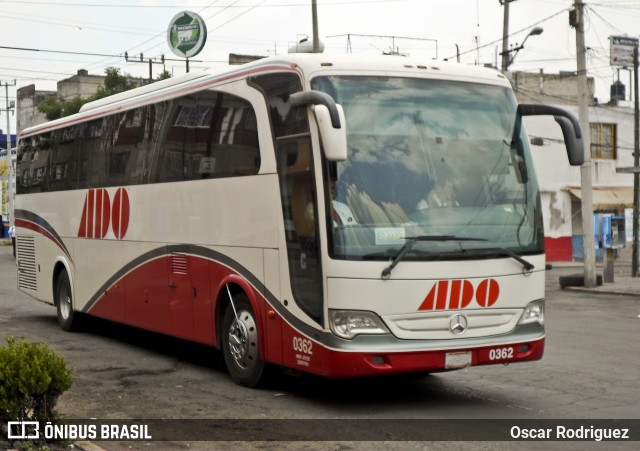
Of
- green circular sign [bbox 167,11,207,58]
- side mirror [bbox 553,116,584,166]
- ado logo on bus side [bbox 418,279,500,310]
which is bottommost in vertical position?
ado logo on bus side [bbox 418,279,500,310]

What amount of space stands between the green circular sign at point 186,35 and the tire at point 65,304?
31.9 meters

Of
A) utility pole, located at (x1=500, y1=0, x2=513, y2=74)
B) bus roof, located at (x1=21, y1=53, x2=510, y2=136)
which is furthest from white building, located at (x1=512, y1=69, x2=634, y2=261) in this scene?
bus roof, located at (x1=21, y1=53, x2=510, y2=136)

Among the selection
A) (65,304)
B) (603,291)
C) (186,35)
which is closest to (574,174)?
(186,35)

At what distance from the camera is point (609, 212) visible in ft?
162

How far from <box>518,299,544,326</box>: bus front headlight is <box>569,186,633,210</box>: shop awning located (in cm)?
3943

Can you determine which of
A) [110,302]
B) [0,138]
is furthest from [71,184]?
[0,138]

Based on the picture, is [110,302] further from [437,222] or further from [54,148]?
[437,222]

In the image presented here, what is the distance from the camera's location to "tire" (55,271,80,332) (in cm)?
1644

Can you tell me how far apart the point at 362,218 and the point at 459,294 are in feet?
3.68

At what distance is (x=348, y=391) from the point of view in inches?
418

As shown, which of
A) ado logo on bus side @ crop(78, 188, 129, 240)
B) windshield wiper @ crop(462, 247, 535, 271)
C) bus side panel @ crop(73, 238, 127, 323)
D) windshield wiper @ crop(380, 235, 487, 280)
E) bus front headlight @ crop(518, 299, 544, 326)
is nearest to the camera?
windshield wiper @ crop(380, 235, 487, 280)

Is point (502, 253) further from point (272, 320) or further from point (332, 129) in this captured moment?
point (272, 320)

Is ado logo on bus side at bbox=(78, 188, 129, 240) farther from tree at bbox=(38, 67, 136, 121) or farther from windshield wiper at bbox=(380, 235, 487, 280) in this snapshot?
tree at bbox=(38, 67, 136, 121)

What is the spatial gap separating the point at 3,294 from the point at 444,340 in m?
17.2
